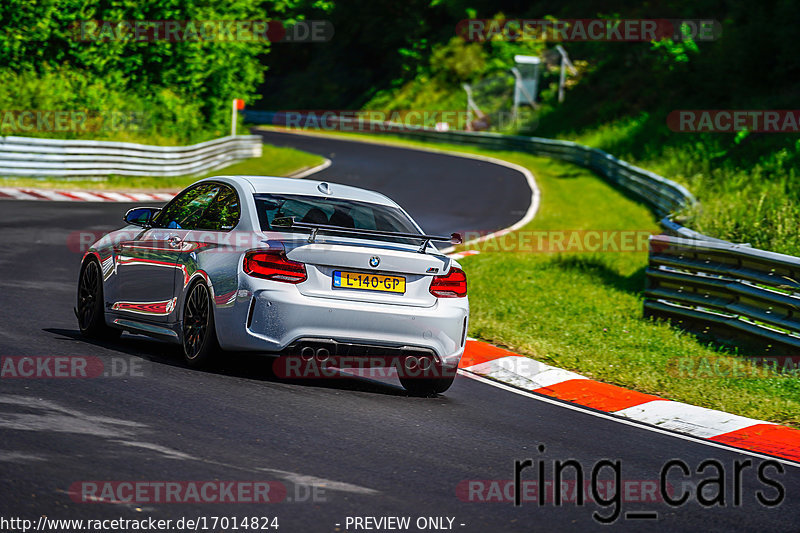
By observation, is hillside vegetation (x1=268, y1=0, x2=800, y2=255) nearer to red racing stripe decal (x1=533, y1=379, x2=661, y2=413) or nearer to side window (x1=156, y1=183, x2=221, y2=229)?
red racing stripe decal (x1=533, y1=379, x2=661, y2=413)

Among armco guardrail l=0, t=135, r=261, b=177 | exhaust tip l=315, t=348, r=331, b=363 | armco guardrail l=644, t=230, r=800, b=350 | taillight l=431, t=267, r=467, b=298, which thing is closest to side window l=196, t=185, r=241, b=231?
exhaust tip l=315, t=348, r=331, b=363

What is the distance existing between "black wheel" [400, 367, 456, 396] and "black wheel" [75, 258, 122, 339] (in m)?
2.71

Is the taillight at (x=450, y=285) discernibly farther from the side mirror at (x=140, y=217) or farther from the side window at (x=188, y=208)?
the side mirror at (x=140, y=217)

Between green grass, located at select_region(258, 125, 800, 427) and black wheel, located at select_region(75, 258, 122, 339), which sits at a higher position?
black wheel, located at select_region(75, 258, 122, 339)

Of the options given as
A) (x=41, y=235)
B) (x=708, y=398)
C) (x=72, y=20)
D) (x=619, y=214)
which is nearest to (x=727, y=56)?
(x=619, y=214)

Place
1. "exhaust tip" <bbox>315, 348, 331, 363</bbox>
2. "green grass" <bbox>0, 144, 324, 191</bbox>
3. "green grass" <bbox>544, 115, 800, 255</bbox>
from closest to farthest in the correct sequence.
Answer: "exhaust tip" <bbox>315, 348, 331, 363</bbox>, "green grass" <bbox>544, 115, 800, 255</bbox>, "green grass" <bbox>0, 144, 324, 191</bbox>

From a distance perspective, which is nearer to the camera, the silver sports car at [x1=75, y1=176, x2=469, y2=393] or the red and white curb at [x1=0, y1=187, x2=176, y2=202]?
the silver sports car at [x1=75, y1=176, x2=469, y2=393]

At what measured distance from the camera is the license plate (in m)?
7.84

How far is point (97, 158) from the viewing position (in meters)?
27.1

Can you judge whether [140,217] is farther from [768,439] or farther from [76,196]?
[76,196]

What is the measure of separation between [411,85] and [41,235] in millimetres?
55602

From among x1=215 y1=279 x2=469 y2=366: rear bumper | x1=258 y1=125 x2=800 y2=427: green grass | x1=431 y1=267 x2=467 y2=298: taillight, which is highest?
x1=431 y1=267 x2=467 y2=298: taillight

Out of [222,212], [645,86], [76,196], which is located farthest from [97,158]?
[645,86]

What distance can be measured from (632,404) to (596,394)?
39 centimetres
